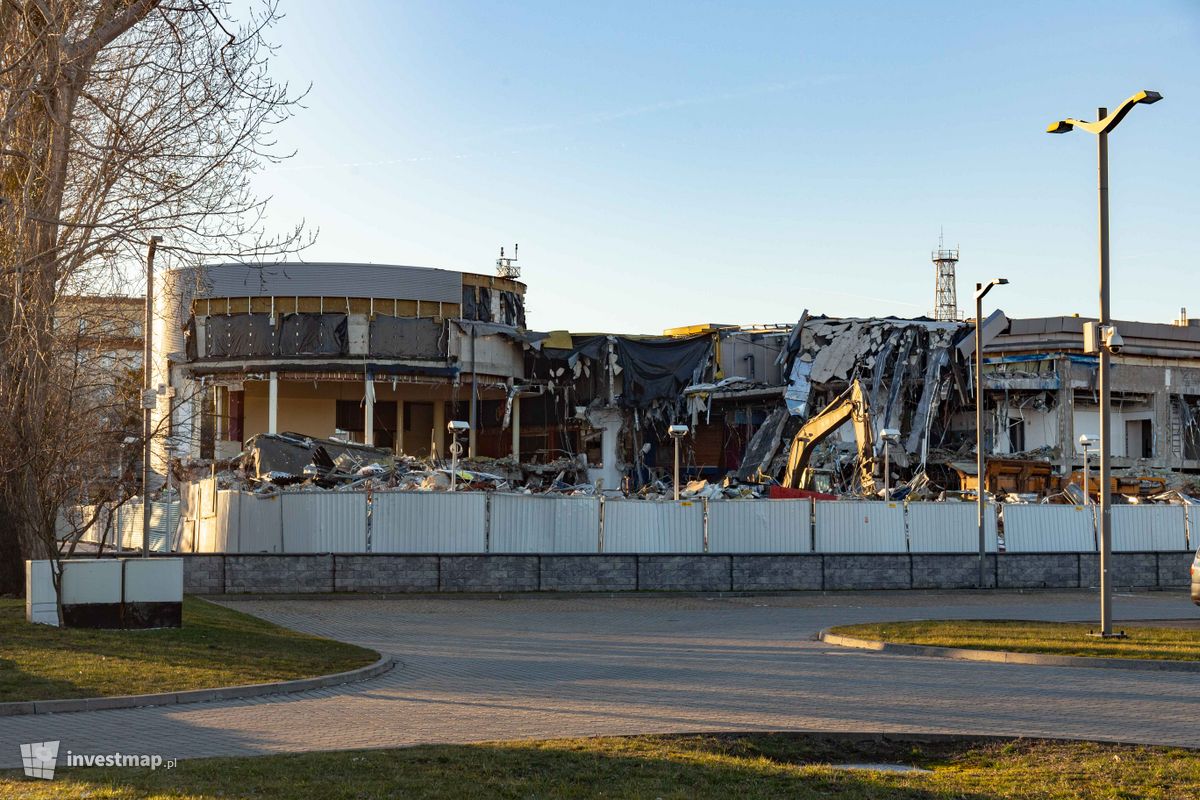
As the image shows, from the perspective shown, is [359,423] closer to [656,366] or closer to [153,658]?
[656,366]

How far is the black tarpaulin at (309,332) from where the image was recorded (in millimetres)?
56125

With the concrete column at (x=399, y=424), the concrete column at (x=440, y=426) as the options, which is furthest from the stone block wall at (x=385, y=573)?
the concrete column at (x=399, y=424)

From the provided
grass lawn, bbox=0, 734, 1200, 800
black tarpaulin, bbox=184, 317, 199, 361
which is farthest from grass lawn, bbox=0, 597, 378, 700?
black tarpaulin, bbox=184, 317, 199, 361

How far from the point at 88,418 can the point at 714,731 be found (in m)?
23.2

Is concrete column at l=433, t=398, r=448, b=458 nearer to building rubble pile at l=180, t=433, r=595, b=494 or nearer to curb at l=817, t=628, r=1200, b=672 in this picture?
building rubble pile at l=180, t=433, r=595, b=494

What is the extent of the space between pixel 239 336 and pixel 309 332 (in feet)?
10.1

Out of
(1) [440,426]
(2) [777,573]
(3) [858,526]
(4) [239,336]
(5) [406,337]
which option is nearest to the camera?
(2) [777,573]

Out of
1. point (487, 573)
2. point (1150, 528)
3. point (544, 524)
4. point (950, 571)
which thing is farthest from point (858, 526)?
point (487, 573)

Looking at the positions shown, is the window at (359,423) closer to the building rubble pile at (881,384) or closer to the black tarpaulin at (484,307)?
the black tarpaulin at (484,307)

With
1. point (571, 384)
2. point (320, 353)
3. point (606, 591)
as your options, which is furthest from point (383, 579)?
point (571, 384)

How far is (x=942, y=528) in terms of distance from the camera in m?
34.8

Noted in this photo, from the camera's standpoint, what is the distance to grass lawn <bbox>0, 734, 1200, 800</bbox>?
26.9ft

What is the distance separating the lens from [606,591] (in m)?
30.3

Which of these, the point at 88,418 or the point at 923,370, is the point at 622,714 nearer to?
the point at 88,418
